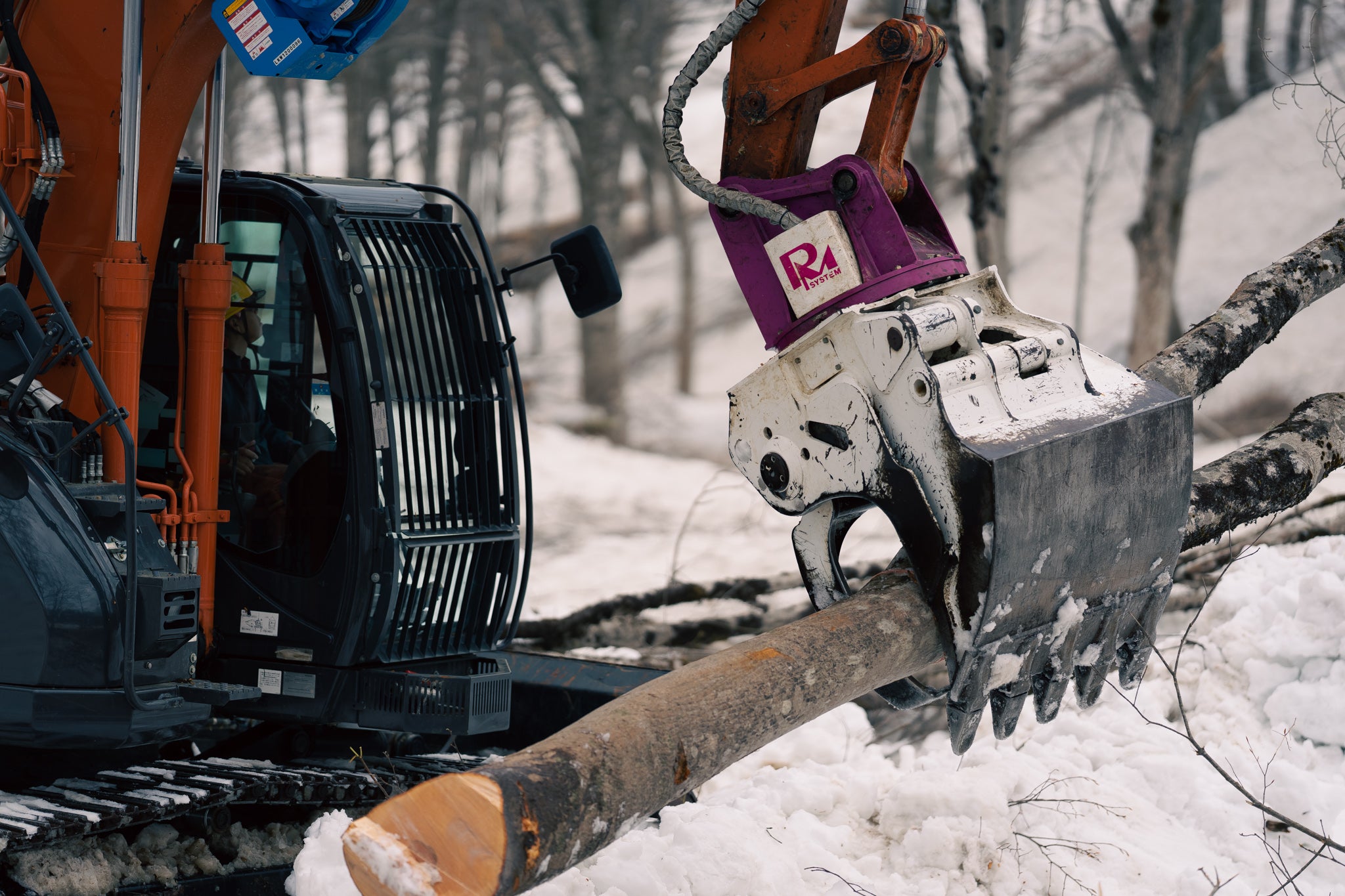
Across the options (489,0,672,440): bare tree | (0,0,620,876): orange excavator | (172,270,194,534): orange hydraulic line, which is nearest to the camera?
(0,0,620,876): orange excavator

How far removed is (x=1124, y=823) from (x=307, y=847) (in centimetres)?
267

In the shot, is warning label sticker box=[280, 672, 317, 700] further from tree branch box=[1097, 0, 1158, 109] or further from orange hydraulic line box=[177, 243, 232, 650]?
tree branch box=[1097, 0, 1158, 109]

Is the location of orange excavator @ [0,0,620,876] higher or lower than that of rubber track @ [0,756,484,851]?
higher

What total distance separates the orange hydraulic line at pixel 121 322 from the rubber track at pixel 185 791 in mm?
909

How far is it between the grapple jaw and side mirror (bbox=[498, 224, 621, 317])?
1.02m

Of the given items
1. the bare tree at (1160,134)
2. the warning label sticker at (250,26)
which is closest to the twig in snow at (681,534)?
the warning label sticker at (250,26)

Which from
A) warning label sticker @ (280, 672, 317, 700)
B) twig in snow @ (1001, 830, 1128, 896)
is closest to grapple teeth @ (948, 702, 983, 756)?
twig in snow @ (1001, 830, 1128, 896)

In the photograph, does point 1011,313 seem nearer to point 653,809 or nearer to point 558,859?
point 653,809

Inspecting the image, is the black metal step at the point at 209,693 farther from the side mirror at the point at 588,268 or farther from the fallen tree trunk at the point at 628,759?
the side mirror at the point at 588,268

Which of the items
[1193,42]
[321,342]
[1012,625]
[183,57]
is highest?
[1193,42]

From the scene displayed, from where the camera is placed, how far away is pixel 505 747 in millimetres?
5441

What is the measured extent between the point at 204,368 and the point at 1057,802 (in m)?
3.17

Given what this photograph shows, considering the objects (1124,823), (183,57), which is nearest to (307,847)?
(183,57)

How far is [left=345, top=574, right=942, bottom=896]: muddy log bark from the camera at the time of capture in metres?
2.43
